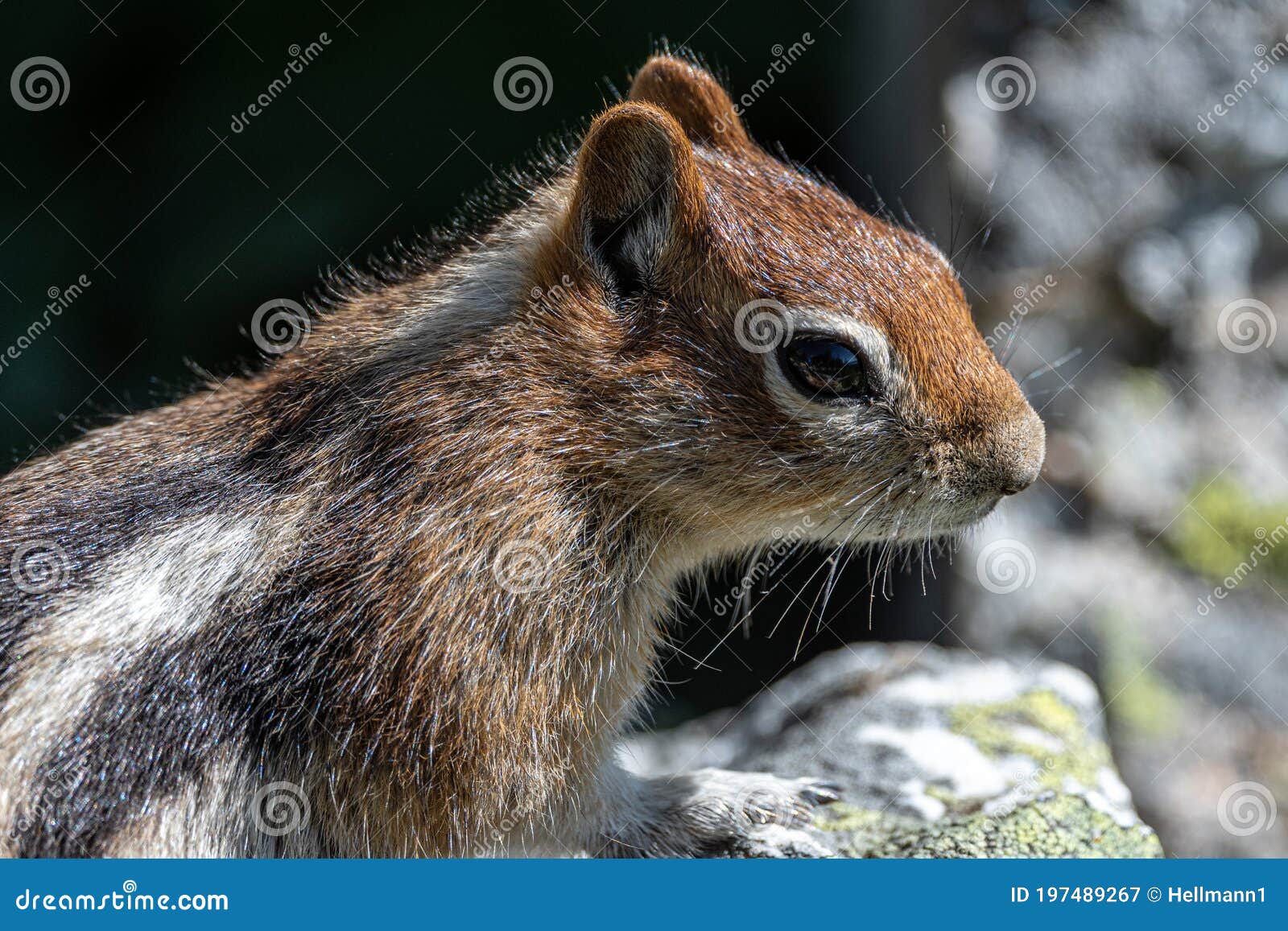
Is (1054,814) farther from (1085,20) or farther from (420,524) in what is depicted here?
(1085,20)

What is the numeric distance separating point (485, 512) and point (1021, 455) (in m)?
1.27

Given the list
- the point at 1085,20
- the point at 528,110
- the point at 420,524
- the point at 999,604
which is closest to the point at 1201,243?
the point at 1085,20

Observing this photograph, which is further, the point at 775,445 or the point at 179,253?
the point at 179,253

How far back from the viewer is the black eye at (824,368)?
2541mm

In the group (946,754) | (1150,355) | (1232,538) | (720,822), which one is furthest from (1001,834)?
(1150,355)

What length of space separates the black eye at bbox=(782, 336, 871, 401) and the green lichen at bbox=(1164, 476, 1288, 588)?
10.9ft

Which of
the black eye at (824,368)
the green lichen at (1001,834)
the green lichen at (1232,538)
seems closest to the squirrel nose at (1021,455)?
the black eye at (824,368)

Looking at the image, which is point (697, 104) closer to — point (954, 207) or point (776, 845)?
point (776, 845)

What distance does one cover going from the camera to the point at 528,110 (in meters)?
5.04

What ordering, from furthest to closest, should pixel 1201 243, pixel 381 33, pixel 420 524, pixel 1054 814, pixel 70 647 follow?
pixel 1201 243
pixel 381 33
pixel 1054 814
pixel 420 524
pixel 70 647

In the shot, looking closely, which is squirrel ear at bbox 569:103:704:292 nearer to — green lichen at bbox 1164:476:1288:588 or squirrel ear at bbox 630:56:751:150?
squirrel ear at bbox 630:56:751:150

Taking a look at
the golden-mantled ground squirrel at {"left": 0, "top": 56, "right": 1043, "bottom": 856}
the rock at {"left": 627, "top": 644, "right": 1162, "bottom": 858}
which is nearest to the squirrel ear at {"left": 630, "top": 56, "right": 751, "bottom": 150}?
the golden-mantled ground squirrel at {"left": 0, "top": 56, "right": 1043, "bottom": 856}

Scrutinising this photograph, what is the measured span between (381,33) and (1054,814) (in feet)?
13.3

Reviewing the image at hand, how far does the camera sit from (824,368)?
2.55 meters
